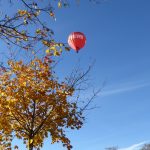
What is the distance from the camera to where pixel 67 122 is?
21.7 metres

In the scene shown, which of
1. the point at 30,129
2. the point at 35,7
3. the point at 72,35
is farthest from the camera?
the point at 30,129

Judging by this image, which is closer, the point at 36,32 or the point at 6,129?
the point at 36,32

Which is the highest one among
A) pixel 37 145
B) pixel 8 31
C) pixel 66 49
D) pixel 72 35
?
pixel 72 35

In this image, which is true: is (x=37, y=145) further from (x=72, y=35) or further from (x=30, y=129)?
(x=72, y=35)

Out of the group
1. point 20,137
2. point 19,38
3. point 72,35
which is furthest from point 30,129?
point 19,38

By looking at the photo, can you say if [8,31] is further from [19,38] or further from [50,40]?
[50,40]

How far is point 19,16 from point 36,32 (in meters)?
0.62

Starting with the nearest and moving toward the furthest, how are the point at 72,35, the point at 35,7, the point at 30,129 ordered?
the point at 35,7 < the point at 72,35 < the point at 30,129

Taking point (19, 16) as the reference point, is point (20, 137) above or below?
above

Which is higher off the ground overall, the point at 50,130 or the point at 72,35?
the point at 72,35

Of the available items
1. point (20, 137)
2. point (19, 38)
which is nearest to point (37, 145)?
point (20, 137)

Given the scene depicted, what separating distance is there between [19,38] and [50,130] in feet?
42.1

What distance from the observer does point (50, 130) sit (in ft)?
70.3

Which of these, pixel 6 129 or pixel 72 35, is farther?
pixel 6 129
